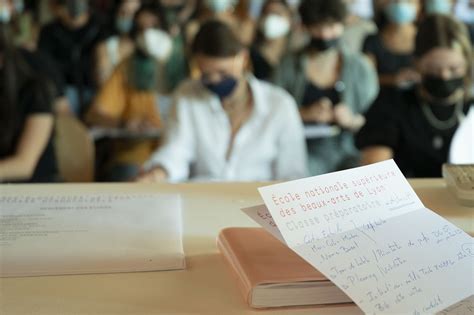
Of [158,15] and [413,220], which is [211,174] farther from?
[158,15]

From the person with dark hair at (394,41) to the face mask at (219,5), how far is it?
→ 2.15ft

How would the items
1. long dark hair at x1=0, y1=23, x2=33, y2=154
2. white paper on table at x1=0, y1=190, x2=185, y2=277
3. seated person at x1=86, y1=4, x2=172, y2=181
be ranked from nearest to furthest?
white paper on table at x1=0, y1=190, x2=185, y2=277
long dark hair at x1=0, y1=23, x2=33, y2=154
seated person at x1=86, y1=4, x2=172, y2=181

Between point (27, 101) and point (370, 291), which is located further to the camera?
point (27, 101)

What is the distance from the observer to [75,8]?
3402 mm

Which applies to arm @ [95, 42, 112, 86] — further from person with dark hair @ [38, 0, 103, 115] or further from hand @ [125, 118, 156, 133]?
hand @ [125, 118, 156, 133]

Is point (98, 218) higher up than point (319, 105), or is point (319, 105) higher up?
point (98, 218)

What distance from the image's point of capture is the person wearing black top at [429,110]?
187 cm

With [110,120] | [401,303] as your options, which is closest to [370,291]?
[401,303]

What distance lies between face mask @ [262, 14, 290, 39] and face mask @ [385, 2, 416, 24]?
19.3 inches

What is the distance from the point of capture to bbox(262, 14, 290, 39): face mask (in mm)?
3320

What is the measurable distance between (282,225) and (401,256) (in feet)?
0.34

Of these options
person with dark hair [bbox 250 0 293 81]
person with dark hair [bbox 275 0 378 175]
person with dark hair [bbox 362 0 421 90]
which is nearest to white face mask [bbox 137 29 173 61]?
person with dark hair [bbox 250 0 293 81]

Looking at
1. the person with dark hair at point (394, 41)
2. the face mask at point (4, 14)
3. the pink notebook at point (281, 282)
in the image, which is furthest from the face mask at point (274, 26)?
the pink notebook at point (281, 282)

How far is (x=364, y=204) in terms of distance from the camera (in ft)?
2.10
